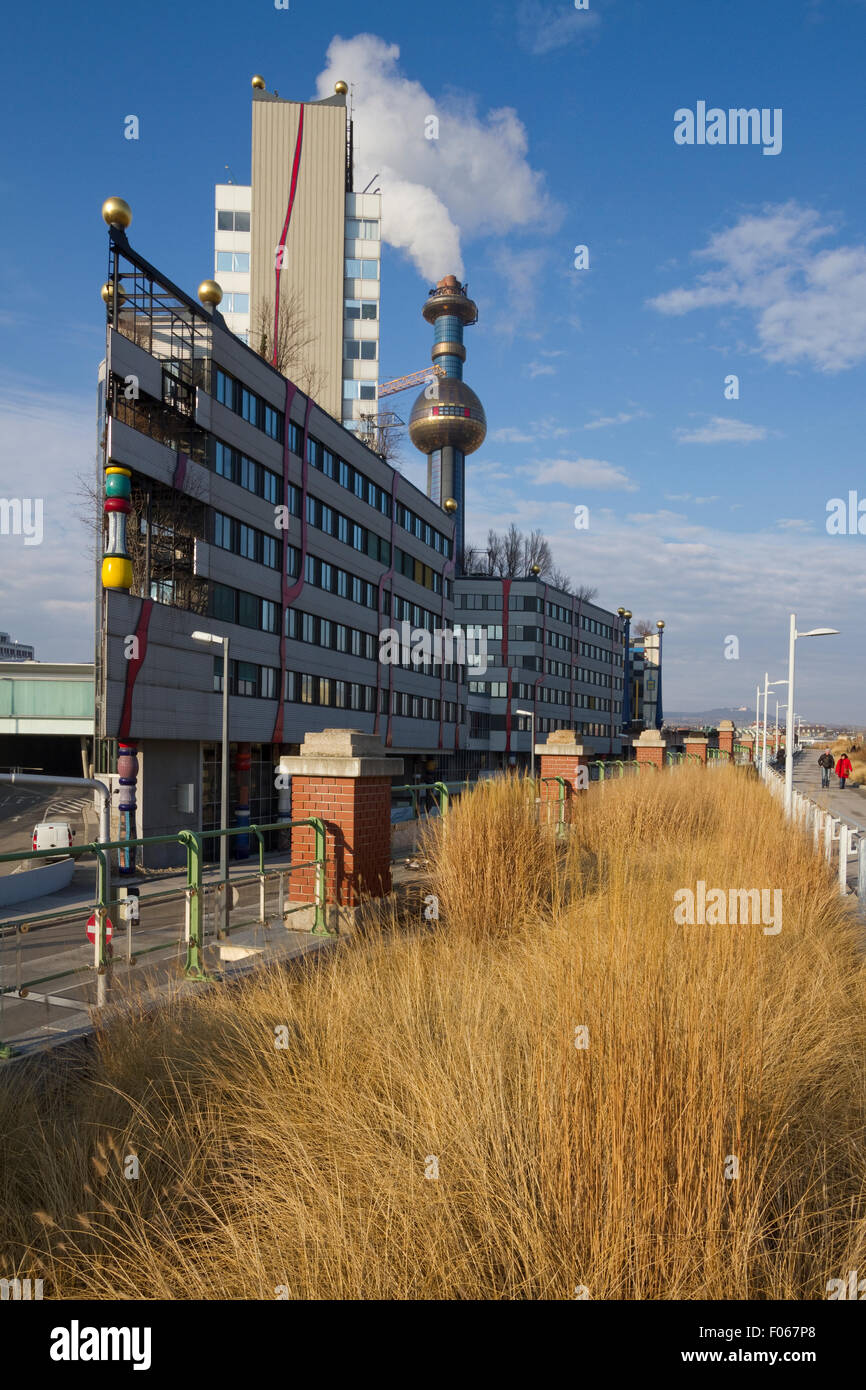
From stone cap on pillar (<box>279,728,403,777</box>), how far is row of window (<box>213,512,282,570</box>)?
23412 mm

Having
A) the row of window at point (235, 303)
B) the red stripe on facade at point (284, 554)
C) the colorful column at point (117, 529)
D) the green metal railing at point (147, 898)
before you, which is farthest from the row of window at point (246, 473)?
the row of window at point (235, 303)

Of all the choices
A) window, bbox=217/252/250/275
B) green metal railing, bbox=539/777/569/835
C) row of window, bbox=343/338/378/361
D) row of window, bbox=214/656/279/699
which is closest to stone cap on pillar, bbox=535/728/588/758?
green metal railing, bbox=539/777/569/835

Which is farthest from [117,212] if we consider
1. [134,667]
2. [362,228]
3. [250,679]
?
[362,228]

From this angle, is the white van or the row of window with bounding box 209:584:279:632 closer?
the white van

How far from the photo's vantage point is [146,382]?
25.5 metres

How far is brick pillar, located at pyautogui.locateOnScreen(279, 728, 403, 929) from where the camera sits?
26.2 feet

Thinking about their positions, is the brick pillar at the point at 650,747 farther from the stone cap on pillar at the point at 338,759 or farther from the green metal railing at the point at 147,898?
the green metal railing at the point at 147,898

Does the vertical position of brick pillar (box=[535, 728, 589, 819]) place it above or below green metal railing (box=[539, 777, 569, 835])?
above

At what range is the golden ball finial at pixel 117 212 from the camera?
77.2 ft

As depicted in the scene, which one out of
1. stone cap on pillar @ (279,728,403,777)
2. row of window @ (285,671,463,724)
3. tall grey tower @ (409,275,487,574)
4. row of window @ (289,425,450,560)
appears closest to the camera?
stone cap on pillar @ (279,728,403,777)

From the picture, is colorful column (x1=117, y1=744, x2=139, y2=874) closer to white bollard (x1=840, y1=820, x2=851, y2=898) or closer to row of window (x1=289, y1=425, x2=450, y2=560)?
row of window (x1=289, y1=425, x2=450, y2=560)

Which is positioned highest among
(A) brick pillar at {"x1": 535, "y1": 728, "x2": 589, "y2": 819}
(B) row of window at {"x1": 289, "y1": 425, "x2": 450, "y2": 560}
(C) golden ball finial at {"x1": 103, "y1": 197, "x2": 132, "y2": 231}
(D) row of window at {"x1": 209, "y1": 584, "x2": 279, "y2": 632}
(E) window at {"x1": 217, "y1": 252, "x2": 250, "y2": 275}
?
(E) window at {"x1": 217, "y1": 252, "x2": 250, "y2": 275}

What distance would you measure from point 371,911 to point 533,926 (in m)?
1.80

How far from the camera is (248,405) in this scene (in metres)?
32.2
